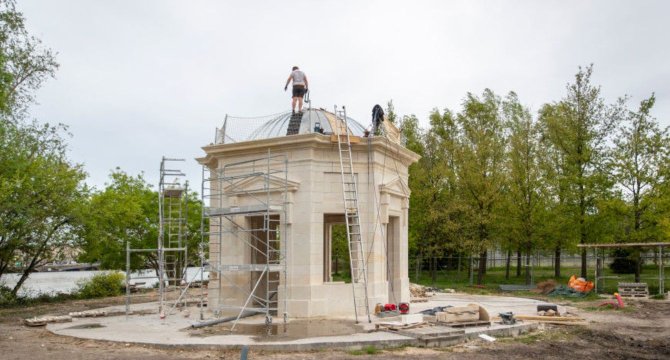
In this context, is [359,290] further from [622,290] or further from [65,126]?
[65,126]

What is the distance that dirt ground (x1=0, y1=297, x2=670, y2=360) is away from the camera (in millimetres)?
12656

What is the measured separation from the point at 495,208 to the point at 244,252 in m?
21.1

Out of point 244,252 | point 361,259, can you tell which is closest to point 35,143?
point 244,252

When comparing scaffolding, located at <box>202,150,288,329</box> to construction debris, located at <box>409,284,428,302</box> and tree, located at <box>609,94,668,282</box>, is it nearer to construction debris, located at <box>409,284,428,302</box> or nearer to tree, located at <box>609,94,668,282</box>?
construction debris, located at <box>409,284,428,302</box>

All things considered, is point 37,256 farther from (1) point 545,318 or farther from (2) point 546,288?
(2) point 546,288

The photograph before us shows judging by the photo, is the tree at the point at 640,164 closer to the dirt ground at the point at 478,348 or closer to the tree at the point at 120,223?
the dirt ground at the point at 478,348

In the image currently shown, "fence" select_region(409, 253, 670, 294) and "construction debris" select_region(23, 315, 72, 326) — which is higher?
"construction debris" select_region(23, 315, 72, 326)

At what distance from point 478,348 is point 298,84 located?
1137 cm

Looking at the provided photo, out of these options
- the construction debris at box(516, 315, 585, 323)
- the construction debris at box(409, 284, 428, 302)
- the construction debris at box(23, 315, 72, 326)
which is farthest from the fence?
the construction debris at box(23, 315, 72, 326)

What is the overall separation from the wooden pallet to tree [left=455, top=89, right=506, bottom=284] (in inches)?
376

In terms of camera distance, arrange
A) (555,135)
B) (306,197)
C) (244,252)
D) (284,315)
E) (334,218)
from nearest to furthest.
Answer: (284,315)
(306,197)
(244,252)
(334,218)
(555,135)

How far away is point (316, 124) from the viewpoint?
19984 millimetres

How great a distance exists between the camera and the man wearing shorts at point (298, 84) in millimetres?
20938

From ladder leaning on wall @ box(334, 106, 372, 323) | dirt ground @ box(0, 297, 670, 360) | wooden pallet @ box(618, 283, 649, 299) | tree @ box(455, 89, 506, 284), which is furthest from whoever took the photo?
tree @ box(455, 89, 506, 284)
